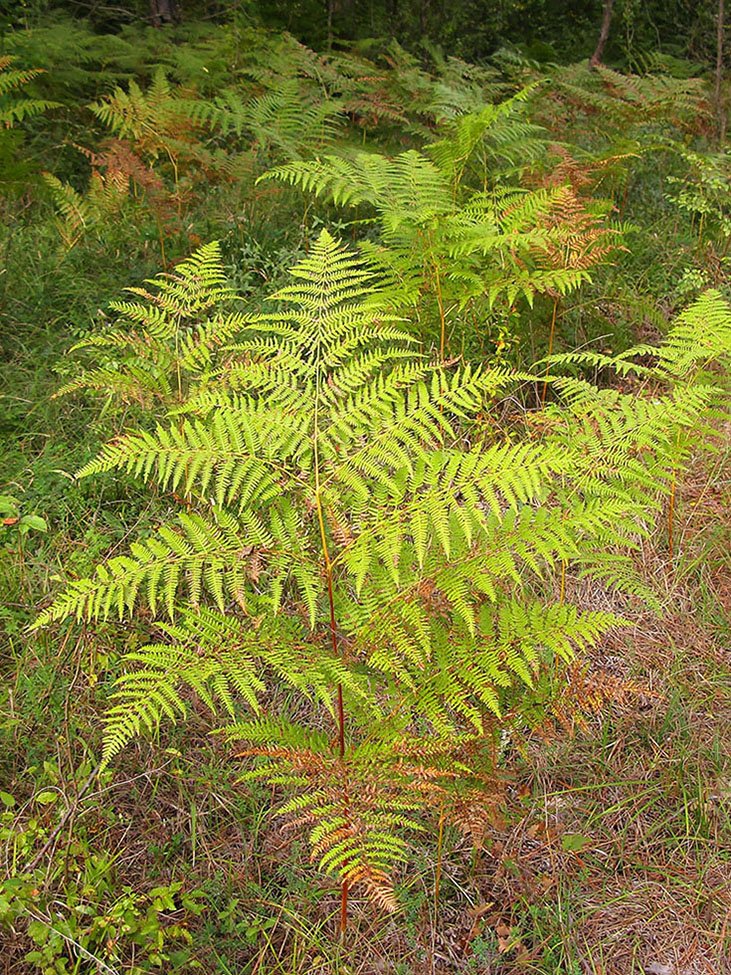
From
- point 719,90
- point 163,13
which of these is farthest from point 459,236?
point 163,13

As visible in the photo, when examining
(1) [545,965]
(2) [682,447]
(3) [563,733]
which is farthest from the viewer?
(2) [682,447]

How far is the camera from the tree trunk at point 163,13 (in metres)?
7.78

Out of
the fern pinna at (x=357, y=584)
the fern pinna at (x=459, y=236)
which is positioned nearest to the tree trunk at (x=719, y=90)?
the fern pinna at (x=459, y=236)

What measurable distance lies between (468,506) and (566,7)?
45.8 feet

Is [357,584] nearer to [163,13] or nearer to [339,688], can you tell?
[339,688]

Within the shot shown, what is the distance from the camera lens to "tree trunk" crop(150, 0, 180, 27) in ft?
25.5

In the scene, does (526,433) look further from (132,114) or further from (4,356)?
(132,114)

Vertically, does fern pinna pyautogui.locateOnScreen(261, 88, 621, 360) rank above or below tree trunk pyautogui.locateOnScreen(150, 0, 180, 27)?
below

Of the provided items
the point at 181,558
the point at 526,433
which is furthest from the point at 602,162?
the point at 181,558

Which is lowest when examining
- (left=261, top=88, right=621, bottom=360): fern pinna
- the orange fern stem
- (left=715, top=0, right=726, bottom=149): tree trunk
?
the orange fern stem

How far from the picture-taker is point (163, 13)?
25.5 feet

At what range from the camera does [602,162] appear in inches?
170

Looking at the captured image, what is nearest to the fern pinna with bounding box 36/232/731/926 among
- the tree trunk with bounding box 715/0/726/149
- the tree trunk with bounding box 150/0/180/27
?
the tree trunk with bounding box 715/0/726/149

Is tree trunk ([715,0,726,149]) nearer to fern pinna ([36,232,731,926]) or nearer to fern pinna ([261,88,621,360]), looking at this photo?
fern pinna ([261,88,621,360])
